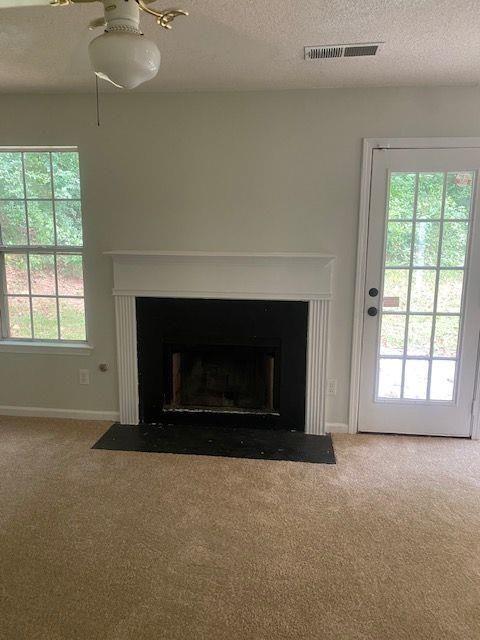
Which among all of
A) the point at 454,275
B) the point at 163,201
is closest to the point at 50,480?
the point at 163,201

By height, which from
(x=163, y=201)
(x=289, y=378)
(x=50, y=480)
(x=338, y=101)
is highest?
(x=338, y=101)

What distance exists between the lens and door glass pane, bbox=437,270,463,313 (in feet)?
9.57

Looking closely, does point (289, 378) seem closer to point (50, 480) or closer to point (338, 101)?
point (50, 480)

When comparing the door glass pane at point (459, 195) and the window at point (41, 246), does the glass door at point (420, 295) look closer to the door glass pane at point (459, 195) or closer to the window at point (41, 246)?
the door glass pane at point (459, 195)

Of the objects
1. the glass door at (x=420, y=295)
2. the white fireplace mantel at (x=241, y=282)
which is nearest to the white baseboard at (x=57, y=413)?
the white fireplace mantel at (x=241, y=282)

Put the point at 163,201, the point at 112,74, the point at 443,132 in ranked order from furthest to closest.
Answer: the point at 163,201
the point at 443,132
the point at 112,74

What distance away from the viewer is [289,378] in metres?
3.12

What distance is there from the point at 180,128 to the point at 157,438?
215cm

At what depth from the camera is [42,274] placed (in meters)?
3.28

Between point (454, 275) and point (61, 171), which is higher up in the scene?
point (61, 171)

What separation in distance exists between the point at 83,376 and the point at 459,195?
9.72ft

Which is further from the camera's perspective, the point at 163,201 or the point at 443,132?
the point at 163,201

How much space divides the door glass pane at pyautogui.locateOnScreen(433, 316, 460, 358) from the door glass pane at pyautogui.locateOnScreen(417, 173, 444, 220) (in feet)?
2.30

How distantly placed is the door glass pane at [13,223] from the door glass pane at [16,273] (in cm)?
11
